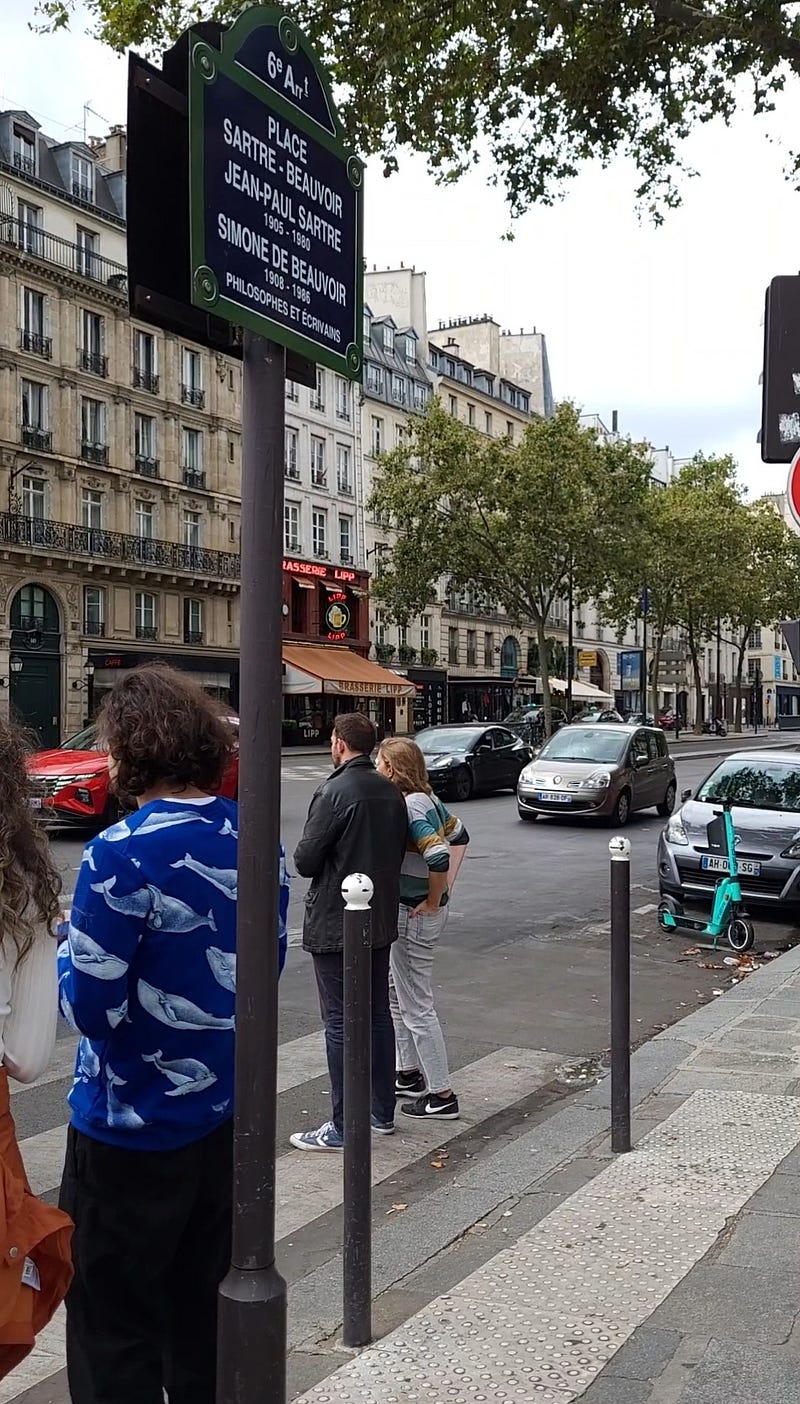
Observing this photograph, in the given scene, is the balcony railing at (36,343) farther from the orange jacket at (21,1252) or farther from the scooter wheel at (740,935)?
→ the orange jacket at (21,1252)

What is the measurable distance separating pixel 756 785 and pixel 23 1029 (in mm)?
10792

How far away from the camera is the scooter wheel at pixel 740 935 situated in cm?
1000

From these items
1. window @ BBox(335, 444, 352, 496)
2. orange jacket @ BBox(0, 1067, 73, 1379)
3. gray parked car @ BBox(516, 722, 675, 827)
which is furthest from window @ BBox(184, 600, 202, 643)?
orange jacket @ BBox(0, 1067, 73, 1379)

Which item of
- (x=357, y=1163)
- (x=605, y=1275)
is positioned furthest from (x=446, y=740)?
(x=357, y=1163)

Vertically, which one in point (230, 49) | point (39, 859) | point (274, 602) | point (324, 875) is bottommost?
point (324, 875)

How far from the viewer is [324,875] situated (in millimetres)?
5172

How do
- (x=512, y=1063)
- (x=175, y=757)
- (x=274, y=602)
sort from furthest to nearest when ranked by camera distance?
(x=512, y=1063) → (x=175, y=757) → (x=274, y=602)

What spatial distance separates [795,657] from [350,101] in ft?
26.0

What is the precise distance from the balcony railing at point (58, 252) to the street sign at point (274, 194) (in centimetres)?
3388

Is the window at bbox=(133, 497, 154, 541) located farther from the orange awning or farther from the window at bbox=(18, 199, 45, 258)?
the window at bbox=(18, 199, 45, 258)

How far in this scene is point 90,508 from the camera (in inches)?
1508

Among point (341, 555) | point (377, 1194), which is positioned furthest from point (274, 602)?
point (341, 555)

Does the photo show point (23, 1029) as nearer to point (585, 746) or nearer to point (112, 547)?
point (585, 746)

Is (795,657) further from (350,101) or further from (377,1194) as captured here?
(350,101)
